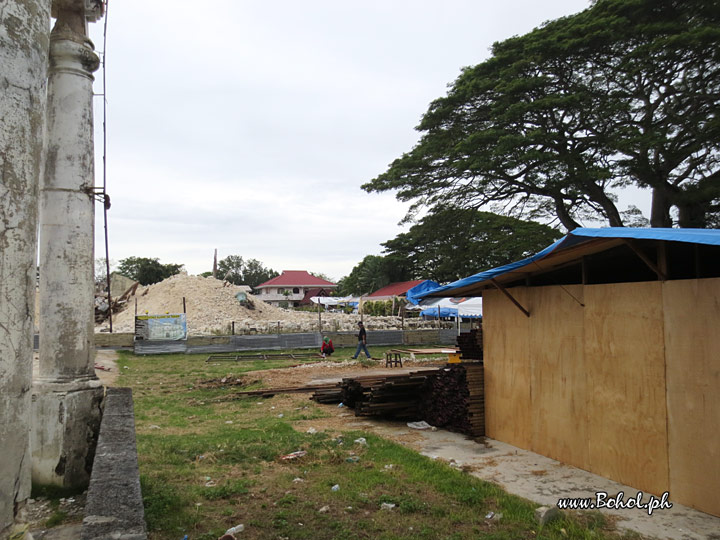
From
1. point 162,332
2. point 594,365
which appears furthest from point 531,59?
point 162,332

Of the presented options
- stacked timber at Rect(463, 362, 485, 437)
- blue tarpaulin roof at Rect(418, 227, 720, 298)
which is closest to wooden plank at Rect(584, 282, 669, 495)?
blue tarpaulin roof at Rect(418, 227, 720, 298)

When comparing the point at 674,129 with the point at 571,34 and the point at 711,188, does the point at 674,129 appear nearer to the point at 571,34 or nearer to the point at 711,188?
the point at 711,188

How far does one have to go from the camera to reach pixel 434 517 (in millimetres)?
5285

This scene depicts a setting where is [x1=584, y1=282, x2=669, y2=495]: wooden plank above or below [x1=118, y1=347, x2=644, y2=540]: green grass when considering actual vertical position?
above

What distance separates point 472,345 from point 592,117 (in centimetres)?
1250

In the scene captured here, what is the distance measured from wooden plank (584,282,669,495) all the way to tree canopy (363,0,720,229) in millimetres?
12564

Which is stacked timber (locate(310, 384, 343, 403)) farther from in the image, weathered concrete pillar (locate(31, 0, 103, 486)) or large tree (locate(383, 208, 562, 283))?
large tree (locate(383, 208, 562, 283))

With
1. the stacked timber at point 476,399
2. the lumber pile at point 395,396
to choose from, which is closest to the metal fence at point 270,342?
the lumber pile at point 395,396

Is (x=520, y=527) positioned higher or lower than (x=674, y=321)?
lower

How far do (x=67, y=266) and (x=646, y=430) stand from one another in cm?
672

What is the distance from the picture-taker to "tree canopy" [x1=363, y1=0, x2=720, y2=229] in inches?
674

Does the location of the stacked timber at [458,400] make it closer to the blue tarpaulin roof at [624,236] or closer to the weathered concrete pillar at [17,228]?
the blue tarpaulin roof at [624,236]

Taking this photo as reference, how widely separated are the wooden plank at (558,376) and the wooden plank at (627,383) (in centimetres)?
18

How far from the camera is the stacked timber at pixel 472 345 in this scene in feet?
35.0
